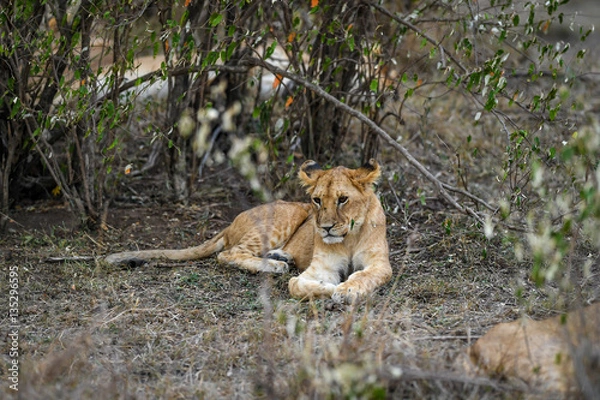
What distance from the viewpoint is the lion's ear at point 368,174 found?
5.63 meters

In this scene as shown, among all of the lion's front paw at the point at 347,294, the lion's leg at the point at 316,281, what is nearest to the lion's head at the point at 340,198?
the lion's leg at the point at 316,281

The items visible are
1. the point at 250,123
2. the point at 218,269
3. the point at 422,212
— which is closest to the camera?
the point at 218,269

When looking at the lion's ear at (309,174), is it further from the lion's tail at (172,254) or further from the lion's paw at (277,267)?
the lion's tail at (172,254)

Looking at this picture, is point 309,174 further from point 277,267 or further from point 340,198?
point 277,267

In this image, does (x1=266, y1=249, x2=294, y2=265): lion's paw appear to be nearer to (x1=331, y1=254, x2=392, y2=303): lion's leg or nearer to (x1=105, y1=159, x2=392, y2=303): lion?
(x1=105, y1=159, x2=392, y2=303): lion

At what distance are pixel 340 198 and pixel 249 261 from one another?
0.93 meters

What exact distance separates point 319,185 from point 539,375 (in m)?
2.41

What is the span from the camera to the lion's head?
5.45 metres

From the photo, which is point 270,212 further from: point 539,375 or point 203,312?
point 539,375

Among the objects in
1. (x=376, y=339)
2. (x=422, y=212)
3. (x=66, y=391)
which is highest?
(x=422, y=212)

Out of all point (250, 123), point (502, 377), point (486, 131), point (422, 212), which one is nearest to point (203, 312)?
point (502, 377)

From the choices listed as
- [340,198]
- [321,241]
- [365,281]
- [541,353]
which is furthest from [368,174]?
A: [541,353]

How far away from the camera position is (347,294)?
5.05 meters

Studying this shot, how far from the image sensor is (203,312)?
506 cm
